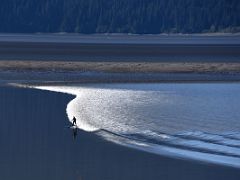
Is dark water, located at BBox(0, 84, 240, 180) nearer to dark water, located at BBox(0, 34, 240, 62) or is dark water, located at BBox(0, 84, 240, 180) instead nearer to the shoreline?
the shoreline

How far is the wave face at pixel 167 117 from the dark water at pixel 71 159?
84 centimetres

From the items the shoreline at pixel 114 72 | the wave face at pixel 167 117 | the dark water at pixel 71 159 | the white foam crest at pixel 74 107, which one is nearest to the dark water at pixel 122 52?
the shoreline at pixel 114 72

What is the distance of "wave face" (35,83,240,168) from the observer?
2195cm

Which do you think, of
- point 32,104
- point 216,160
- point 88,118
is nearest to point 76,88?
point 32,104

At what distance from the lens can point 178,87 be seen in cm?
4272

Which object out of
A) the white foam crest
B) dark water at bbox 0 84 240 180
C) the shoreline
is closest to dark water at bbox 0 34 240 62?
the shoreline

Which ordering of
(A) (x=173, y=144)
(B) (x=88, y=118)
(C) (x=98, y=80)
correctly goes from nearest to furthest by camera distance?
(A) (x=173, y=144), (B) (x=88, y=118), (C) (x=98, y=80)

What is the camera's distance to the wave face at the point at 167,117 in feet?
72.0

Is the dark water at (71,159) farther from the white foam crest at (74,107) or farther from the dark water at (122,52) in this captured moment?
the dark water at (122,52)

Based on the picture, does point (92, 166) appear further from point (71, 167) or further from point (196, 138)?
point (196, 138)

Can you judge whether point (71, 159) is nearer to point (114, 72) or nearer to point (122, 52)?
point (114, 72)

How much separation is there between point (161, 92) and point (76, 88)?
4.76 m

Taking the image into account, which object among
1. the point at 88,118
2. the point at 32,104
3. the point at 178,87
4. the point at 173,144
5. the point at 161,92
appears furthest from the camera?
the point at 178,87

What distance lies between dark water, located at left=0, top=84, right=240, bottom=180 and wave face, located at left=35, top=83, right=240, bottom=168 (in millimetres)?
843
